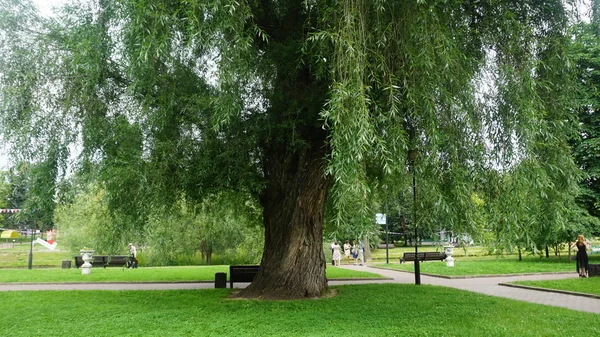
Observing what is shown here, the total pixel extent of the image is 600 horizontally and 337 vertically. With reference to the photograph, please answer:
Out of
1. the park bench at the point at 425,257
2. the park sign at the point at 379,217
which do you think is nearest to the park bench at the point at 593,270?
the park sign at the point at 379,217

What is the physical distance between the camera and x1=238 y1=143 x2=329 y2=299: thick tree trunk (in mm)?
9781

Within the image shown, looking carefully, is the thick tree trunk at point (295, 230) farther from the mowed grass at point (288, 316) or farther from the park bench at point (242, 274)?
the park bench at point (242, 274)

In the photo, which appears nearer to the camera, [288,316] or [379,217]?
[288,316]

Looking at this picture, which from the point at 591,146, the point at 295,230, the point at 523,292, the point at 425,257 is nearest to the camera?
the point at 295,230

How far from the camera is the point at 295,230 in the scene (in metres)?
9.87

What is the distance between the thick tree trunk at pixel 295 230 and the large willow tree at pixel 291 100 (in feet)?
0.11

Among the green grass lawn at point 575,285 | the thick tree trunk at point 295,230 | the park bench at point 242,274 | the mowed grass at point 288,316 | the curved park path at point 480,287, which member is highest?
the thick tree trunk at point 295,230

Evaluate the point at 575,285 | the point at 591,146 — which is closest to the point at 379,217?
the point at 575,285

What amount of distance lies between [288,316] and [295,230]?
7.77 feet

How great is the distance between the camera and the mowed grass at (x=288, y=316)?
6.78m

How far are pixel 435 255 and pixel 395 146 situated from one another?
1856 cm

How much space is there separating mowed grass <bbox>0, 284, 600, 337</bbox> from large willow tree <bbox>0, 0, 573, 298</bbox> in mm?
1547

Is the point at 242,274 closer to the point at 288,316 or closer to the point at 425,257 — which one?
the point at 288,316

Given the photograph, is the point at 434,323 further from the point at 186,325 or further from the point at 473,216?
the point at 186,325
